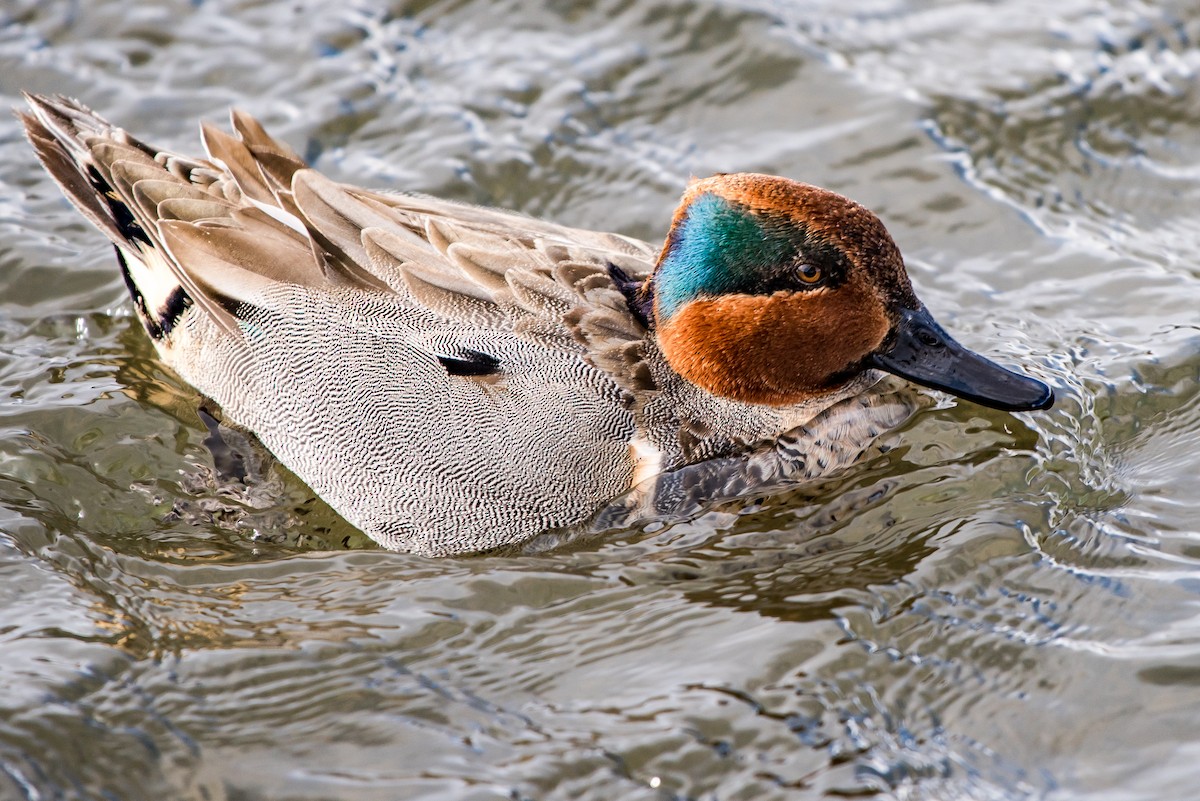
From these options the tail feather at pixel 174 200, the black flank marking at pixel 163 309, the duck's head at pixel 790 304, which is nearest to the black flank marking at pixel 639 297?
the duck's head at pixel 790 304

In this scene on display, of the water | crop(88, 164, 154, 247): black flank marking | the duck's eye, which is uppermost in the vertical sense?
crop(88, 164, 154, 247): black flank marking

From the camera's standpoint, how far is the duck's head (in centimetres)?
510

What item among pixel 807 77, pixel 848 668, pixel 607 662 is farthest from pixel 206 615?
pixel 807 77

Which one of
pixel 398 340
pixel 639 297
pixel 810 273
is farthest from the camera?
pixel 639 297

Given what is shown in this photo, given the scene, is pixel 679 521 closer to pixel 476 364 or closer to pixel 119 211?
pixel 476 364

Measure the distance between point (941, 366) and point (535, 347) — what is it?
1.58m

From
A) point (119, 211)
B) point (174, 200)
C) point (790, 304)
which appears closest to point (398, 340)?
point (174, 200)

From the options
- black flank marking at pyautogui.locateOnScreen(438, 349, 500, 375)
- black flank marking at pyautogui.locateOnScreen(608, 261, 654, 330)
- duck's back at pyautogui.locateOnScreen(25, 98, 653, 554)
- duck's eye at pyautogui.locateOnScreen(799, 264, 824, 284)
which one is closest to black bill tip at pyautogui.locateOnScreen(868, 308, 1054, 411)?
duck's eye at pyautogui.locateOnScreen(799, 264, 824, 284)

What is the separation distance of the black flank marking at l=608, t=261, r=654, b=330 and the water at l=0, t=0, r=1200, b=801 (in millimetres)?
830

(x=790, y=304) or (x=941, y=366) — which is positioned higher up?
(x=790, y=304)

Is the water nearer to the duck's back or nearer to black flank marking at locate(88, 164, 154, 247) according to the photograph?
the duck's back

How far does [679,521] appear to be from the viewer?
17.7 ft

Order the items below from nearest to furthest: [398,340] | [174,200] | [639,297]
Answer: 1. [398,340]
2. [639,297]
3. [174,200]

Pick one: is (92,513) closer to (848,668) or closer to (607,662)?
(607,662)
